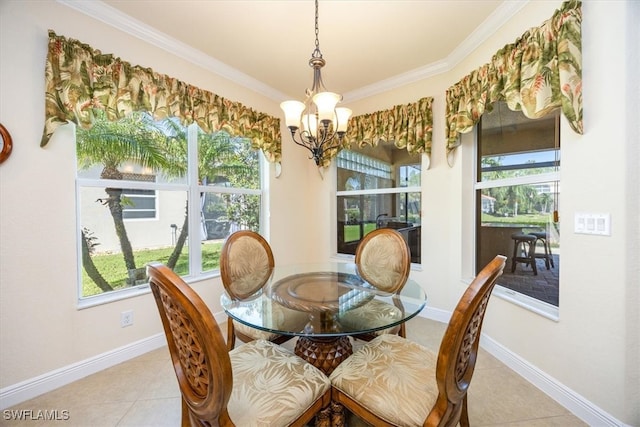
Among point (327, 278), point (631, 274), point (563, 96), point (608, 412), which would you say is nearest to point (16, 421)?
point (327, 278)

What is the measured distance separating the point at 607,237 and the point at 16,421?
349 centimetres

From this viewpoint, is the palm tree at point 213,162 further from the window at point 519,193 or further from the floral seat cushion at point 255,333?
the window at point 519,193

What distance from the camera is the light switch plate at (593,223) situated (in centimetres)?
143

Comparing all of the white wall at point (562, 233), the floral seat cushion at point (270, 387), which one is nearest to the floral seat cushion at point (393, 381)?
the floral seat cushion at point (270, 387)

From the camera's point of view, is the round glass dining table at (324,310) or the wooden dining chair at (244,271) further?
the wooden dining chair at (244,271)

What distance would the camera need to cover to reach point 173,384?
6.00ft

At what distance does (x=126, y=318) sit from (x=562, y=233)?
10.8ft

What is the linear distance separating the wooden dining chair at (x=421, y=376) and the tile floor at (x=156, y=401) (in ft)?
1.63

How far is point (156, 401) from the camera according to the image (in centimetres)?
166

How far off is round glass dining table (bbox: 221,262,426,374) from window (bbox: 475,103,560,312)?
0.96m

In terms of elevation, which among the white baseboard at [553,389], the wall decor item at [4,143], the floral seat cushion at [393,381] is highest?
the wall decor item at [4,143]

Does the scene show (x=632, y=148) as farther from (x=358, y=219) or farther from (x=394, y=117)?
(x=358, y=219)

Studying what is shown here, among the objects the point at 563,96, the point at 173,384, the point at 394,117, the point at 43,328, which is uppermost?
the point at 394,117

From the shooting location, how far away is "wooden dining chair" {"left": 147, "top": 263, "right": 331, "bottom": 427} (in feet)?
2.79
